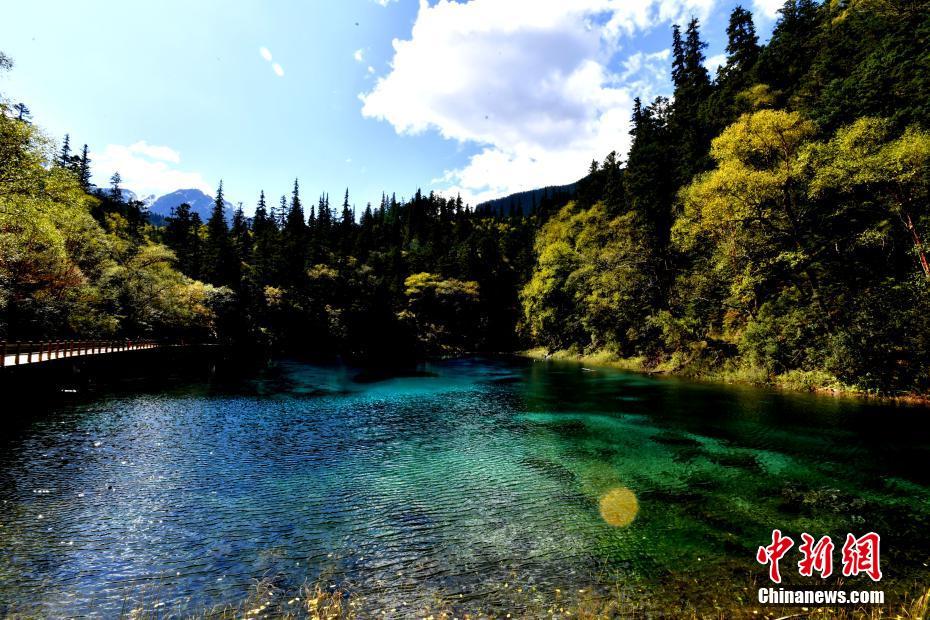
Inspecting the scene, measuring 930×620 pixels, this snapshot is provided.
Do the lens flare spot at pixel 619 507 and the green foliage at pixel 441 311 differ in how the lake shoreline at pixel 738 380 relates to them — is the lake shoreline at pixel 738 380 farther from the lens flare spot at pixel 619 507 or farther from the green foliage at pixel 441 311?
the green foliage at pixel 441 311

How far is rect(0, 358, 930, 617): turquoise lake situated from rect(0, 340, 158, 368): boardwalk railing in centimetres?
→ 422

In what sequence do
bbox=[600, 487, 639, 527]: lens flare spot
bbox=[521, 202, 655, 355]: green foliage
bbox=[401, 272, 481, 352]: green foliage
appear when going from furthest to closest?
1. bbox=[401, 272, 481, 352]: green foliage
2. bbox=[521, 202, 655, 355]: green foliage
3. bbox=[600, 487, 639, 527]: lens flare spot

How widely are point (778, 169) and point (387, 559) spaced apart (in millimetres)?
37854

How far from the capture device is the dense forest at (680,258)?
26.4 metres

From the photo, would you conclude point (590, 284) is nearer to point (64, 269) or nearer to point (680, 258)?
point (680, 258)

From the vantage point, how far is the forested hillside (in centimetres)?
2584

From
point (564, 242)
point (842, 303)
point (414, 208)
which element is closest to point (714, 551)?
point (842, 303)

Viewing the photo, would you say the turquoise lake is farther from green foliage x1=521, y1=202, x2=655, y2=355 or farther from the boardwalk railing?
green foliage x1=521, y1=202, x2=655, y2=355

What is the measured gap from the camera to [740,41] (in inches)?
2571

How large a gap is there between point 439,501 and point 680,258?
160ft

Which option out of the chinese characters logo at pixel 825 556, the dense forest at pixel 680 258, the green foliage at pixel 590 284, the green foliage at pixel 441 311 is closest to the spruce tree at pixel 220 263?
the dense forest at pixel 680 258

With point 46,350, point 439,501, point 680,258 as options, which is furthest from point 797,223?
point 46,350

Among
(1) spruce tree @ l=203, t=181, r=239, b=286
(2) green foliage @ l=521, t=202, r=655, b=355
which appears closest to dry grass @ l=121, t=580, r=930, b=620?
(2) green foliage @ l=521, t=202, r=655, b=355

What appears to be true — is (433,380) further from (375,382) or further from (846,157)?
(846,157)
